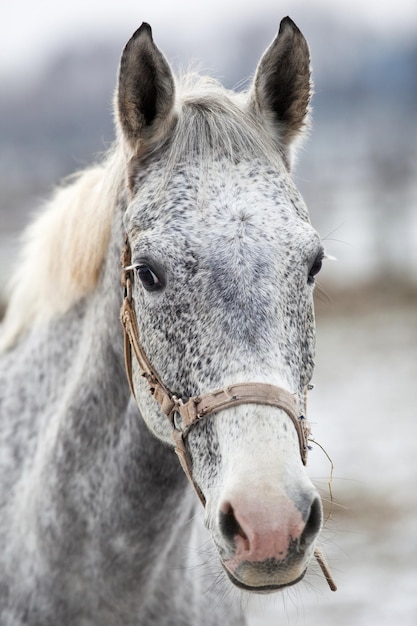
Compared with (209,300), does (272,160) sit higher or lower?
higher

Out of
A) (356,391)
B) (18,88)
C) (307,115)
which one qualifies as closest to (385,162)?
(356,391)

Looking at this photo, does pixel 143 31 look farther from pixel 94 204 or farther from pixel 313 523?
pixel 313 523

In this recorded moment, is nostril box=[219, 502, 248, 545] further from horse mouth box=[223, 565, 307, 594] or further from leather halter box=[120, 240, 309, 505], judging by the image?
leather halter box=[120, 240, 309, 505]

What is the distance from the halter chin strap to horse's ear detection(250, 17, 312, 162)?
2.40ft

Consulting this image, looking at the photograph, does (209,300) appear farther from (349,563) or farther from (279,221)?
(349,563)

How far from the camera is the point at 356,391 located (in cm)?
1165

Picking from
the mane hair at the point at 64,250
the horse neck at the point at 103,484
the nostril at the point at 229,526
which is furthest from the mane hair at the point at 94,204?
the nostril at the point at 229,526

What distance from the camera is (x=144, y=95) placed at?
2.92 m

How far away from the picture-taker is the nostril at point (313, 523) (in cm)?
230

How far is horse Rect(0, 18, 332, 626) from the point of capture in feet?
7.85

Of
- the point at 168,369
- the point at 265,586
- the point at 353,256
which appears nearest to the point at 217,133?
the point at 168,369

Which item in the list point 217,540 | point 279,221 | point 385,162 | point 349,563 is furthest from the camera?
point 385,162

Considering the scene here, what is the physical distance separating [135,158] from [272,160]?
1.61ft

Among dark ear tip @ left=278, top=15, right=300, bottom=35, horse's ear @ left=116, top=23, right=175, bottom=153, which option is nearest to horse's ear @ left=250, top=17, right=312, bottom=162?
dark ear tip @ left=278, top=15, right=300, bottom=35
